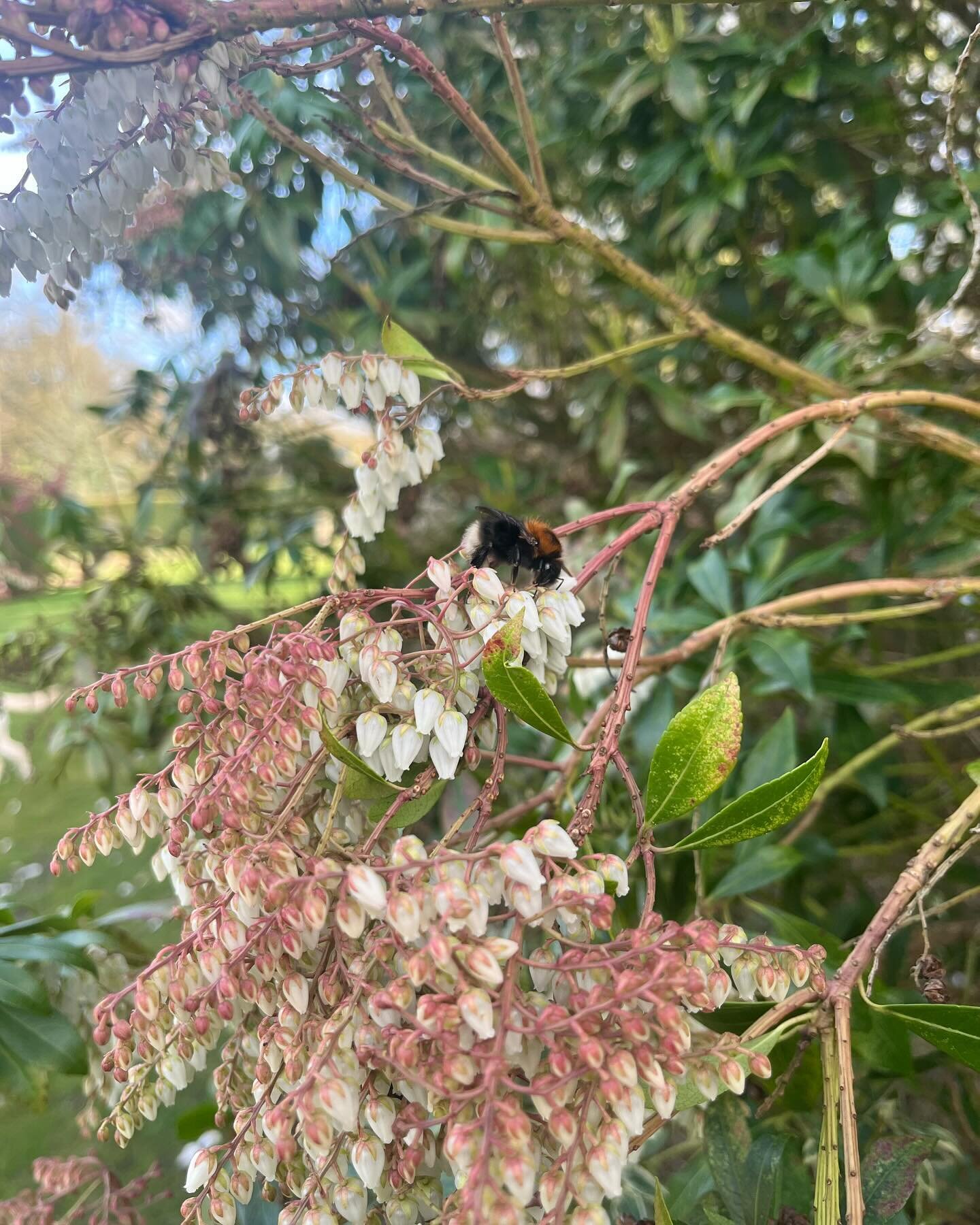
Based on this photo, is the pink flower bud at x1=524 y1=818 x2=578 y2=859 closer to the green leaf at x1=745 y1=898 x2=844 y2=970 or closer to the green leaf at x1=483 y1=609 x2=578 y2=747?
the green leaf at x1=483 y1=609 x2=578 y2=747

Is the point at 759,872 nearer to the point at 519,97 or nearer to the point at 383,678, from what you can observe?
the point at 383,678

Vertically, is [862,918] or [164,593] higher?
[164,593]

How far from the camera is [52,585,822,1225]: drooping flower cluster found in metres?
0.37

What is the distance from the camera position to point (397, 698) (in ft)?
1.64

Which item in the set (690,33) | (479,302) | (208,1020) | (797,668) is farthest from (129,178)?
(479,302)

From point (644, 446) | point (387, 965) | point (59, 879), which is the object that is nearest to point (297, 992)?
point (387, 965)

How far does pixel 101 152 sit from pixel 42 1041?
31.8 inches

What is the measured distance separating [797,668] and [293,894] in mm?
687

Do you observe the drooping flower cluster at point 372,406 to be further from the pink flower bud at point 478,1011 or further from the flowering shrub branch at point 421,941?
the pink flower bud at point 478,1011

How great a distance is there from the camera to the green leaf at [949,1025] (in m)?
A: 0.50

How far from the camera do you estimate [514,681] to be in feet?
1.54

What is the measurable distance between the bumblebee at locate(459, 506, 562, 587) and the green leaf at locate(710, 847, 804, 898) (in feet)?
1.37

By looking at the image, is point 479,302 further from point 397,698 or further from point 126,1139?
point 126,1139

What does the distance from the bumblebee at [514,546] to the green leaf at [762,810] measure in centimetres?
23
